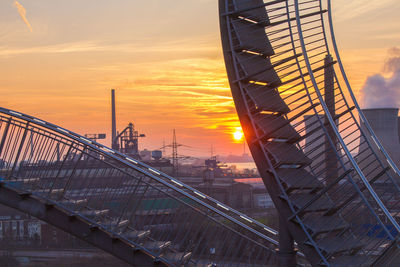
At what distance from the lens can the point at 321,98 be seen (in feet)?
24.5

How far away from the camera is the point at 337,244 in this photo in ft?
25.6

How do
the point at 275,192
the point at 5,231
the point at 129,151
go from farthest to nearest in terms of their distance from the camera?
the point at 129,151
the point at 5,231
the point at 275,192

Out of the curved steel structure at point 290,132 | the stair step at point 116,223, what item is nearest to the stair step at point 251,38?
the curved steel structure at point 290,132

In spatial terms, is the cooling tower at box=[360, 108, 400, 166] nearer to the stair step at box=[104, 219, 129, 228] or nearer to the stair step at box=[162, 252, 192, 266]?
the stair step at box=[162, 252, 192, 266]

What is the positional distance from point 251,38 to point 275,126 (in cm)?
159

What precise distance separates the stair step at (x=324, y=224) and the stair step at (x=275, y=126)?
1.42 m

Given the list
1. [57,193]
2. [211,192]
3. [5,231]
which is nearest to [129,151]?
[211,192]

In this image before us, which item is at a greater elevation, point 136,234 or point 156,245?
point 136,234

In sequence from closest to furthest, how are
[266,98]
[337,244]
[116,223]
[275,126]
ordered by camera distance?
1. [337,244]
2. [275,126]
3. [266,98]
4. [116,223]

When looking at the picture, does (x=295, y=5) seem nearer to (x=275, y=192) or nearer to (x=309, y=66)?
(x=309, y=66)

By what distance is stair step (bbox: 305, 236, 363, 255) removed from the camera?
24.6 ft

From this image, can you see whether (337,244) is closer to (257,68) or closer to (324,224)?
(324,224)

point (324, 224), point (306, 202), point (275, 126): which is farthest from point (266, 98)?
point (324, 224)

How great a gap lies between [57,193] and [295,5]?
18.8 feet
